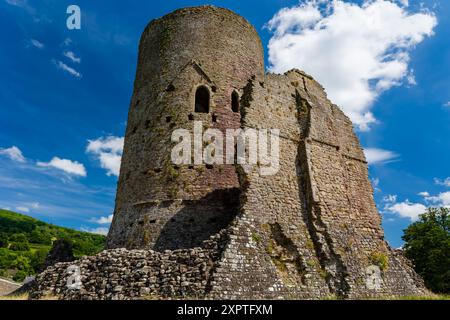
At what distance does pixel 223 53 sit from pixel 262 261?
31.8 ft

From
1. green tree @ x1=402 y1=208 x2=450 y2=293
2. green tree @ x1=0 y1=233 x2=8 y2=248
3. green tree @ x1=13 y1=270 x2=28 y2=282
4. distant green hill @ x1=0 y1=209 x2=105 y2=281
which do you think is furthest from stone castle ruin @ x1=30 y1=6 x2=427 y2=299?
green tree @ x1=0 y1=233 x2=8 y2=248

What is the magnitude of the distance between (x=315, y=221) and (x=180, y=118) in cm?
664

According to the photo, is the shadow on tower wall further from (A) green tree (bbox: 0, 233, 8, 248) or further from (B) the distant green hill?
(A) green tree (bbox: 0, 233, 8, 248)

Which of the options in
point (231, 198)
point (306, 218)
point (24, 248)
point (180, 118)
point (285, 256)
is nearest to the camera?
point (285, 256)

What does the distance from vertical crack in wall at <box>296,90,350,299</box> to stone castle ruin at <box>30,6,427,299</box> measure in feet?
0.12

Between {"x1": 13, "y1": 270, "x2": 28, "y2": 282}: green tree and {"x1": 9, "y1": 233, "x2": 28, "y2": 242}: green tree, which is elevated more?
{"x1": 9, "y1": 233, "x2": 28, "y2": 242}: green tree

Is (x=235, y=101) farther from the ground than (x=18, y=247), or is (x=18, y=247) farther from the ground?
(x=235, y=101)

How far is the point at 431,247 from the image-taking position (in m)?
24.6

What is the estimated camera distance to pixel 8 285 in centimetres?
2611

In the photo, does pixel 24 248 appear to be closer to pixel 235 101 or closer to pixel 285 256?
pixel 235 101

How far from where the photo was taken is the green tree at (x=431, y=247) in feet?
73.2

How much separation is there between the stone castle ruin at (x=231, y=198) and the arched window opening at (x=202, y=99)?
0.05 m

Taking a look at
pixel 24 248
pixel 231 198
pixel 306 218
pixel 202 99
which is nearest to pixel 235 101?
pixel 202 99

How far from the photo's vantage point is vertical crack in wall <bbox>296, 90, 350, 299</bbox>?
34.8 ft
